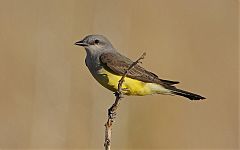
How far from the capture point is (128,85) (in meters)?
5.25

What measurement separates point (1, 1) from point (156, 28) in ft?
8.25

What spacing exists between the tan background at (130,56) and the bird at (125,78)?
11.8 feet

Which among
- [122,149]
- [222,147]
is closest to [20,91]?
[122,149]

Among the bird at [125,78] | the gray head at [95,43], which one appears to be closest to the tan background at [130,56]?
the gray head at [95,43]

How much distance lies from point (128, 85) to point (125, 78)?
5 centimetres

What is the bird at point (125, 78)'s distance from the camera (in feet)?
17.0

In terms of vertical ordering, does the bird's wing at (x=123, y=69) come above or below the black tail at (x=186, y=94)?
above

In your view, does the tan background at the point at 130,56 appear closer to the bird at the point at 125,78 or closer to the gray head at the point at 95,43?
the gray head at the point at 95,43

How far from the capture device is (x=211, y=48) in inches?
496

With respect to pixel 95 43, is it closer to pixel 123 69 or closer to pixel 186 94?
pixel 123 69

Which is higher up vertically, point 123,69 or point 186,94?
point 123,69

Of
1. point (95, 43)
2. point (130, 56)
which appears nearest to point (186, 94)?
point (95, 43)

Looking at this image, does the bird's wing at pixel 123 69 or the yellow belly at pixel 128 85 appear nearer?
the yellow belly at pixel 128 85

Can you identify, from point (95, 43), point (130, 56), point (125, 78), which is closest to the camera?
point (125, 78)
